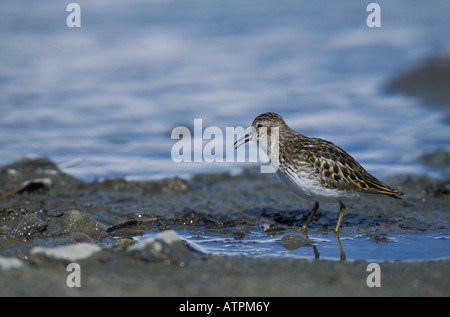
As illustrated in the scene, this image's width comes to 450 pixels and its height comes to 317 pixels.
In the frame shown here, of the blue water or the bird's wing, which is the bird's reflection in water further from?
the blue water

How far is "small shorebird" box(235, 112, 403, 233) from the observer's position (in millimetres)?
6574

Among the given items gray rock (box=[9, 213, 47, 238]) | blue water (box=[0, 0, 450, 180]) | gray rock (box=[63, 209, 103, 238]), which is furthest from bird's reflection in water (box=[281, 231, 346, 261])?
blue water (box=[0, 0, 450, 180])

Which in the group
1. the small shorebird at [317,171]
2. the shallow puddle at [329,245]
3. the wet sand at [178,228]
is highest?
the small shorebird at [317,171]

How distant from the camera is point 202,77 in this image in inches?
576

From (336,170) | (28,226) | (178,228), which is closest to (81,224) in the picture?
(28,226)

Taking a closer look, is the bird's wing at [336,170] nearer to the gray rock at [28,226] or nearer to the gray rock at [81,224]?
the gray rock at [81,224]

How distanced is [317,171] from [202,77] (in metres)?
8.42

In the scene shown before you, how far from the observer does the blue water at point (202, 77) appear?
425 inches

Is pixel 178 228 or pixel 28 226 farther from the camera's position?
pixel 178 228

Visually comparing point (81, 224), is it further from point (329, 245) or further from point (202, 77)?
point (202, 77)

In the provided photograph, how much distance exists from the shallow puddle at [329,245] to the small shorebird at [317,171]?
0.43m

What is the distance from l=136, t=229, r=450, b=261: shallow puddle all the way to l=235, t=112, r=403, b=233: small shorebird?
43 cm

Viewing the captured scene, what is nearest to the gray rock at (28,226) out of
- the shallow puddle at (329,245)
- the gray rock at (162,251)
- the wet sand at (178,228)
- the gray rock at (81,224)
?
the wet sand at (178,228)
